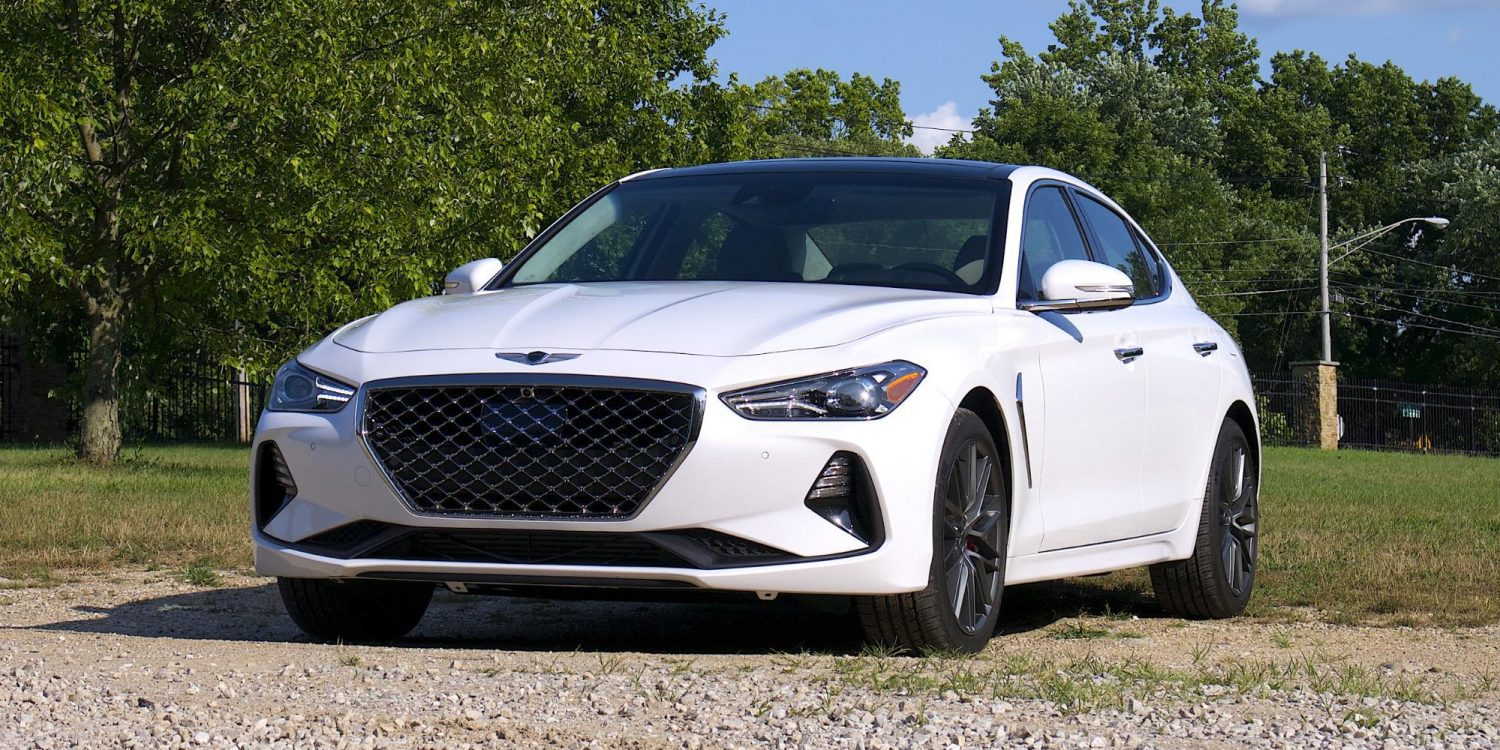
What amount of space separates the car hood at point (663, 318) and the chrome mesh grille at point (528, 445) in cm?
18

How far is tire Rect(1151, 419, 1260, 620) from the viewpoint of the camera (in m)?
7.93

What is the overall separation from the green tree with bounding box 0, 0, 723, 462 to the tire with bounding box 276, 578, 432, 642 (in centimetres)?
1263

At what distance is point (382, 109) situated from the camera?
64.5ft

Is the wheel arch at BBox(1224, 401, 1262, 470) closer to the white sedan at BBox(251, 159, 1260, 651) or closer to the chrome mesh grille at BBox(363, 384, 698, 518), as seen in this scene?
the white sedan at BBox(251, 159, 1260, 651)

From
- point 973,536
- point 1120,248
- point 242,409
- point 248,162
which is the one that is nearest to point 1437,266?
point 242,409

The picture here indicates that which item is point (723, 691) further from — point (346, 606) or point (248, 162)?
point (248, 162)

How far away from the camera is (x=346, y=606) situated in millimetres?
6488

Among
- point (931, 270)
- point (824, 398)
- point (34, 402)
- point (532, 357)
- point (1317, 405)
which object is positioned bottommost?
point (1317, 405)

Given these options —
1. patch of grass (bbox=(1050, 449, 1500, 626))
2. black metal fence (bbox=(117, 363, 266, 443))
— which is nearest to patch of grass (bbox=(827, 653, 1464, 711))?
patch of grass (bbox=(1050, 449, 1500, 626))

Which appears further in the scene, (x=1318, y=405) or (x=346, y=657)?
(x=1318, y=405)

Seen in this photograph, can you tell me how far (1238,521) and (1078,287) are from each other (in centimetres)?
208

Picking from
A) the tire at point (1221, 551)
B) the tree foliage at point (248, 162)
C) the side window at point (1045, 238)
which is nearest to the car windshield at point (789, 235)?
the side window at point (1045, 238)

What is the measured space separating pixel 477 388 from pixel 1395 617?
412 centimetres

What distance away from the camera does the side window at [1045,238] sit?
6.98 metres
